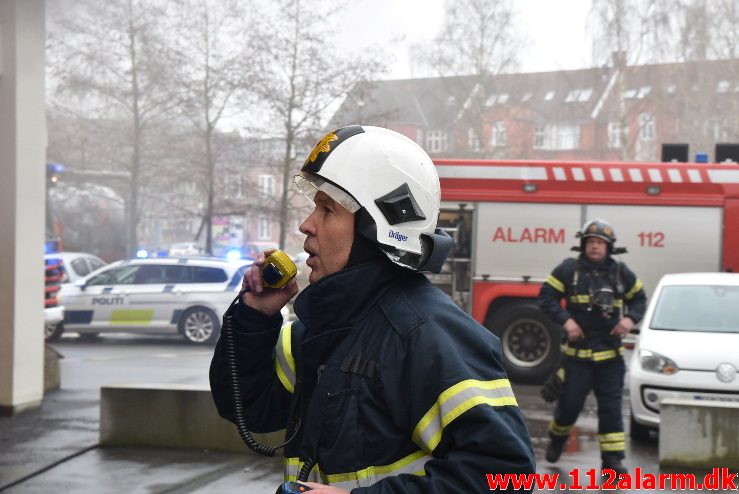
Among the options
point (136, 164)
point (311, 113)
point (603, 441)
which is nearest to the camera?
point (603, 441)

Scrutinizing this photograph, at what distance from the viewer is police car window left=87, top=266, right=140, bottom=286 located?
17750 millimetres

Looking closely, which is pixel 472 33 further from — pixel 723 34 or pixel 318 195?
pixel 318 195

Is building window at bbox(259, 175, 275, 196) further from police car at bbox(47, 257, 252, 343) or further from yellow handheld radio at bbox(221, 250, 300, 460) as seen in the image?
yellow handheld radio at bbox(221, 250, 300, 460)

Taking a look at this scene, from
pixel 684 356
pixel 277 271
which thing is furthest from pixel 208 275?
pixel 277 271

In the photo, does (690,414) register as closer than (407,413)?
No

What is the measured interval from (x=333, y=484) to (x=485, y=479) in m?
0.33

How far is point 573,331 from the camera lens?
289 inches

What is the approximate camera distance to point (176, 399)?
7645mm

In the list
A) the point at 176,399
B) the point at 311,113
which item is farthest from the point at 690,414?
the point at 311,113

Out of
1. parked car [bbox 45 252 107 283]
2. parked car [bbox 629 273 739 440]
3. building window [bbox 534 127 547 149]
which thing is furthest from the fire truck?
building window [bbox 534 127 547 149]

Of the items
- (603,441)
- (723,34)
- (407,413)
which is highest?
(723,34)

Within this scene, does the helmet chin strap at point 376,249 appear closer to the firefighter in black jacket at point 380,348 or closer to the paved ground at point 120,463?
the firefighter in black jacket at point 380,348

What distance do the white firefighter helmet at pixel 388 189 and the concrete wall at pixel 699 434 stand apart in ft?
18.0

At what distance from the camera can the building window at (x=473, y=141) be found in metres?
44.6
